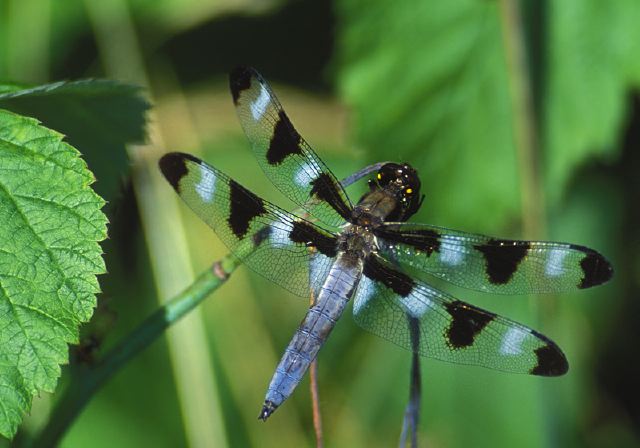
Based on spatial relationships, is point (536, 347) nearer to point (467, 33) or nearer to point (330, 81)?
point (467, 33)

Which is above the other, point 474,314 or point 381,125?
point 381,125

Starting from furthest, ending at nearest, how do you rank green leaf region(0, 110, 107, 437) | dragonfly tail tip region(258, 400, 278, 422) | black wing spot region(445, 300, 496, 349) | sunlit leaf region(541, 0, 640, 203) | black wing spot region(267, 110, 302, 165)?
sunlit leaf region(541, 0, 640, 203) → black wing spot region(267, 110, 302, 165) → black wing spot region(445, 300, 496, 349) → dragonfly tail tip region(258, 400, 278, 422) → green leaf region(0, 110, 107, 437)

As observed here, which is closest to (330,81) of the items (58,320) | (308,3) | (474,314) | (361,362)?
(308,3)

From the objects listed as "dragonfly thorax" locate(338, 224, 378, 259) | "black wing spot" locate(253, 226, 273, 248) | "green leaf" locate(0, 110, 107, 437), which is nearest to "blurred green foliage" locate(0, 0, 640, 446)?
"dragonfly thorax" locate(338, 224, 378, 259)

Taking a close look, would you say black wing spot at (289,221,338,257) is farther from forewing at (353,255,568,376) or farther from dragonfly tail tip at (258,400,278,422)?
dragonfly tail tip at (258,400,278,422)

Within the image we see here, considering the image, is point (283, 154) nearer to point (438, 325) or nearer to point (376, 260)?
point (376, 260)

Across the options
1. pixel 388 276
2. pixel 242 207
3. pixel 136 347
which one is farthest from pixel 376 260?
pixel 136 347
